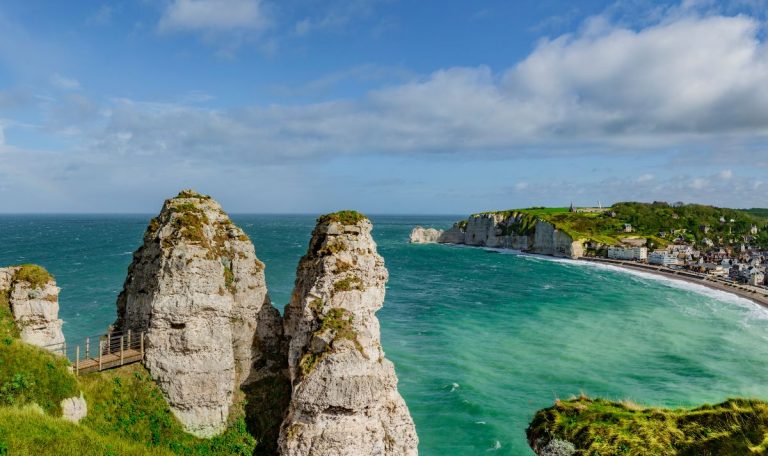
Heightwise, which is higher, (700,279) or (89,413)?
(89,413)

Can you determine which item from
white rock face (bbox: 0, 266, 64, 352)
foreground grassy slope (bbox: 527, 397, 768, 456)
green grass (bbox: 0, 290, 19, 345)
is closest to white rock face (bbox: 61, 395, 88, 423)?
green grass (bbox: 0, 290, 19, 345)

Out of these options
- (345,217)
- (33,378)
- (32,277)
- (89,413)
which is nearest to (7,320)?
(32,277)

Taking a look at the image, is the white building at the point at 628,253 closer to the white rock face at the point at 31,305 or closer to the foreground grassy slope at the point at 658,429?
the foreground grassy slope at the point at 658,429

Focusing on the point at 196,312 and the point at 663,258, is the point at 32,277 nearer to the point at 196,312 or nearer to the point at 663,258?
the point at 196,312

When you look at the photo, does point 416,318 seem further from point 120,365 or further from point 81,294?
point 81,294

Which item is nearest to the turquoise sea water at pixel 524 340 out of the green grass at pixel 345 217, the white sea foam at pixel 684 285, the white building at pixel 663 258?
the white sea foam at pixel 684 285

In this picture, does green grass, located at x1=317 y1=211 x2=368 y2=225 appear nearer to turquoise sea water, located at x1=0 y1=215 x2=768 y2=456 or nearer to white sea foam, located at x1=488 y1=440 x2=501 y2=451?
turquoise sea water, located at x1=0 y1=215 x2=768 y2=456
